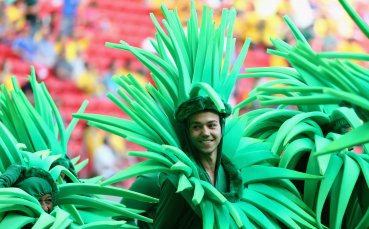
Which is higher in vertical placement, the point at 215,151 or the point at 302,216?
the point at 215,151

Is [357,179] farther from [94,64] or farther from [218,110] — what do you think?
[94,64]

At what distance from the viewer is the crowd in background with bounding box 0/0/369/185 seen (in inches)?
195

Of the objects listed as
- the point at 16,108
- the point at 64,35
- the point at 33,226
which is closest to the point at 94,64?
the point at 64,35

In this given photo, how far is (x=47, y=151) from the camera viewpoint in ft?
6.44

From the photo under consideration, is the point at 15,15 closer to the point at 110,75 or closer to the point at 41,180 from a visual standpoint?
the point at 110,75

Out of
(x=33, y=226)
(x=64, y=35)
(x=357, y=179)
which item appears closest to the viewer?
(x=33, y=226)

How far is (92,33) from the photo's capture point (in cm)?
513

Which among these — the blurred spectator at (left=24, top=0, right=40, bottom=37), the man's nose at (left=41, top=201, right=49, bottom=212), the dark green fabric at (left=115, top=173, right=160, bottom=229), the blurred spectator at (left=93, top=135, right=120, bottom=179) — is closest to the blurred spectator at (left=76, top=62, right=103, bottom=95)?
the blurred spectator at (left=93, top=135, right=120, bottom=179)

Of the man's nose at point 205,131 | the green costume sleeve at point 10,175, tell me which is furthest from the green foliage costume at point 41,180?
the man's nose at point 205,131

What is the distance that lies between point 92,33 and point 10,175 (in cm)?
342

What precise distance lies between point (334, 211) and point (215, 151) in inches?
12.4

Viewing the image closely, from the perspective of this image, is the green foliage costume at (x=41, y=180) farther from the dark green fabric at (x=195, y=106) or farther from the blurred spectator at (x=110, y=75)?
the blurred spectator at (x=110, y=75)

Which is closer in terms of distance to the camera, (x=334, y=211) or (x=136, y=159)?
(x=334, y=211)

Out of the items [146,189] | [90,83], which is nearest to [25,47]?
[90,83]
